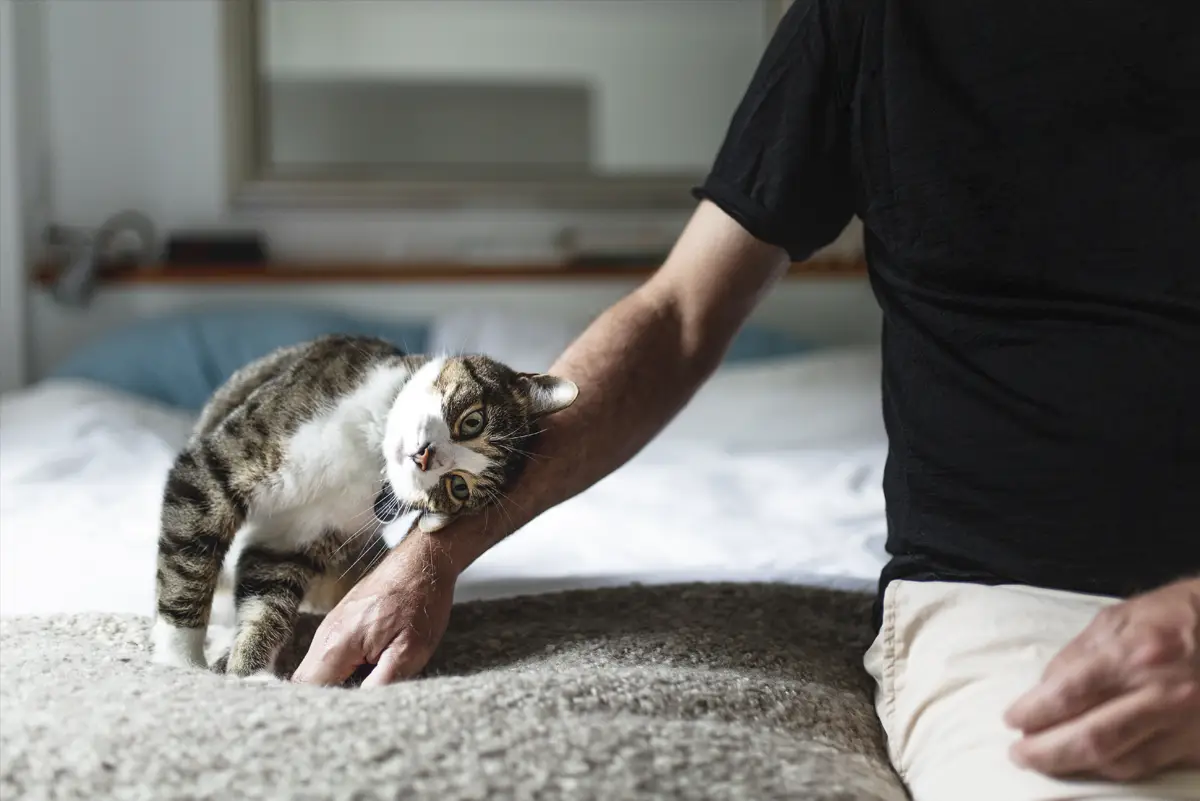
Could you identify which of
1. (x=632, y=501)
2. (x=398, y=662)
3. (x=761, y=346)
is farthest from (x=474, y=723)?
(x=761, y=346)

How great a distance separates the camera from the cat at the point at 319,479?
823 millimetres

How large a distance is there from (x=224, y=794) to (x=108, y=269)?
201 cm

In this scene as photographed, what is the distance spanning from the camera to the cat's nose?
819mm

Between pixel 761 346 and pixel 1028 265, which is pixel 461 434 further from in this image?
pixel 761 346

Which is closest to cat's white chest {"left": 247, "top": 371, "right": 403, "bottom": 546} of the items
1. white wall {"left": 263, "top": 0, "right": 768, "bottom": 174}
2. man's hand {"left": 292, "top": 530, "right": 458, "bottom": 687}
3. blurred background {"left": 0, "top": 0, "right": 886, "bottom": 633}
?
man's hand {"left": 292, "top": 530, "right": 458, "bottom": 687}

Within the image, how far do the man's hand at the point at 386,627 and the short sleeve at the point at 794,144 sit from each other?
404 mm

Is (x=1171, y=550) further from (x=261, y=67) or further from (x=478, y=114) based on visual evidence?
(x=261, y=67)

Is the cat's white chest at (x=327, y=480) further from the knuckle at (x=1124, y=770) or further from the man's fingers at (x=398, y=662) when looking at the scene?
the knuckle at (x=1124, y=770)

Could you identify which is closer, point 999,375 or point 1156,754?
point 1156,754

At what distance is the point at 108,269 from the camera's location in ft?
7.52

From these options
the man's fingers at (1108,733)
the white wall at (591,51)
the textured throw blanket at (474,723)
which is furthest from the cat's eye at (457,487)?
the white wall at (591,51)

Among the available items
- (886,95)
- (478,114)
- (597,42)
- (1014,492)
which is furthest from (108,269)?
(1014,492)

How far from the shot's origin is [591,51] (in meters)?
2.46

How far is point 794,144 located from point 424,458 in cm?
40
